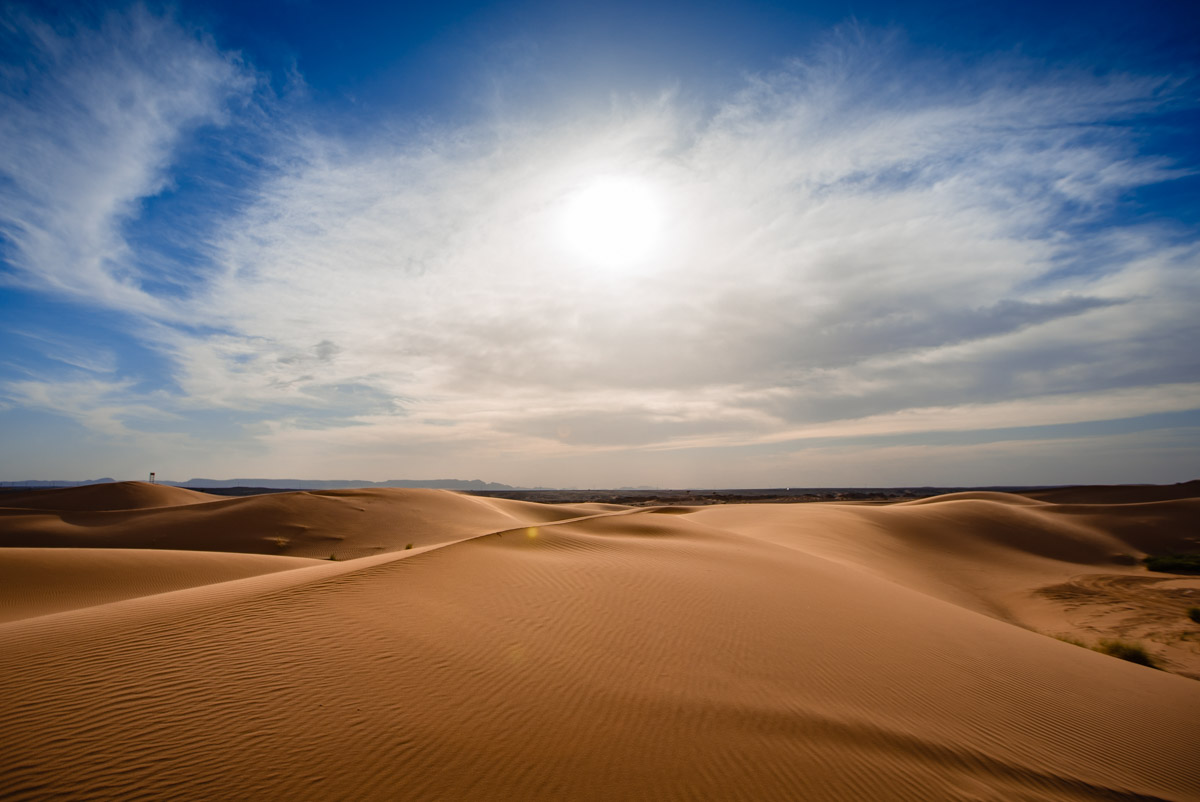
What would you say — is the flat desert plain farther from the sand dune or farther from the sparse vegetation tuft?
the sand dune

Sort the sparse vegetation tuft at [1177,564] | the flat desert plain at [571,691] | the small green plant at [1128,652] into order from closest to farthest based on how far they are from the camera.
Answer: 1. the flat desert plain at [571,691]
2. the small green plant at [1128,652]
3. the sparse vegetation tuft at [1177,564]

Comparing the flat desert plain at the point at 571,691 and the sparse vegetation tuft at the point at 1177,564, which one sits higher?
the flat desert plain at the point at 571,691

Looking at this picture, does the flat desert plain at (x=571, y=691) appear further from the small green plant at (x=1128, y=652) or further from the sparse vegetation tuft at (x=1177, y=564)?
the sparse vegetation tuft at (x=1177, y=564)

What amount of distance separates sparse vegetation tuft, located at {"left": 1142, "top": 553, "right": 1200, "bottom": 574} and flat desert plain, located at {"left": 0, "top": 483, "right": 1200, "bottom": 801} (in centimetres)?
1293

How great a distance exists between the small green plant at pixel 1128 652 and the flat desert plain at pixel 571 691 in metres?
0.35

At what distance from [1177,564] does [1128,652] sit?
17315 mm

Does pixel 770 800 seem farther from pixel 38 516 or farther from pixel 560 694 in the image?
pixel 38 516

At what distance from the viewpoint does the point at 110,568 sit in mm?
15516

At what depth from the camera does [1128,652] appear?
419 inches

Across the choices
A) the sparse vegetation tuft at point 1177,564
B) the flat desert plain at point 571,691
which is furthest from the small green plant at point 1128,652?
the sparse vegetation tuft at point 1177,564

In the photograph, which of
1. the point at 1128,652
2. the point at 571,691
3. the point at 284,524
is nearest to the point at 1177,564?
the point at 1128,652

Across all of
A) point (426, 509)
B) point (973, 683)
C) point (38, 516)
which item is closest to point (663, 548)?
point (973, 683)

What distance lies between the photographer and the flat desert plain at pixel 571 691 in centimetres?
387

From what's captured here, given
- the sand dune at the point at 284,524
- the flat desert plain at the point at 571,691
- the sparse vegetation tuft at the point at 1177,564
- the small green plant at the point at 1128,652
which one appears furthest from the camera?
the sand dune at the point at 284,524
